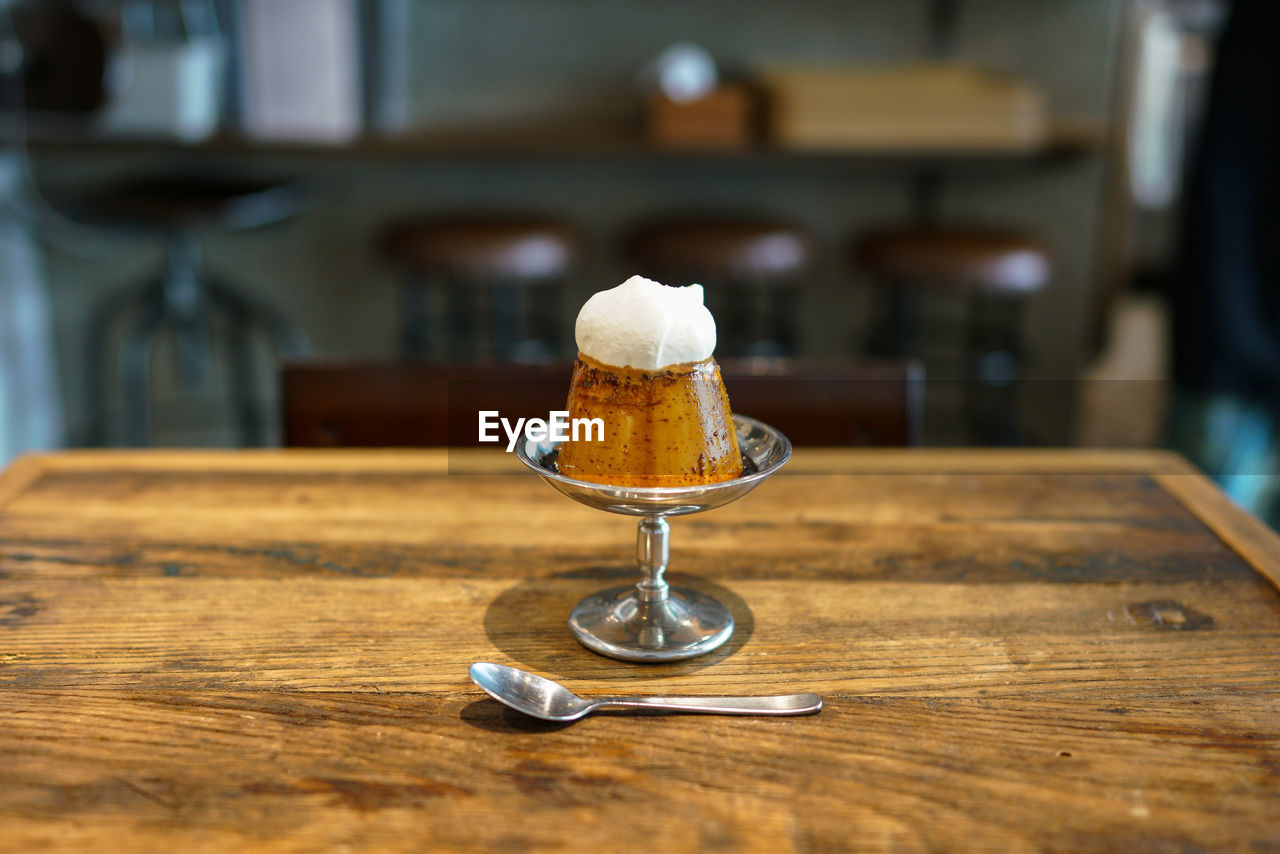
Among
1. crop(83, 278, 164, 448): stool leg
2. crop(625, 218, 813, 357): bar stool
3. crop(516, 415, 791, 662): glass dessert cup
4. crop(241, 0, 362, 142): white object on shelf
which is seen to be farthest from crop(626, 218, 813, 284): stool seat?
crop(516, 415, 791, 662): glass dessert cup

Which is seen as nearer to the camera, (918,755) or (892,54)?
(918,755)

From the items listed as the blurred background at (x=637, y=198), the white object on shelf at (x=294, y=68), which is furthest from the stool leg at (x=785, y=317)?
the white object on shelf at (x=294, y=68)

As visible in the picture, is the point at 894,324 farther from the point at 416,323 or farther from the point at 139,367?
the point at 139,367

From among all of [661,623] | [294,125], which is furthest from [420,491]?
[294,125]

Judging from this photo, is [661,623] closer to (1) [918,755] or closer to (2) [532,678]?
(2) [532,678]

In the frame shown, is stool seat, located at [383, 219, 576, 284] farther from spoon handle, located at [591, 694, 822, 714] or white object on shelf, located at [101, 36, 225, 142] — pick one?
spoon handle, located at [591, 694, 822, 714]

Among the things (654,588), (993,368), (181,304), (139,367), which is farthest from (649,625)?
(139,367)
